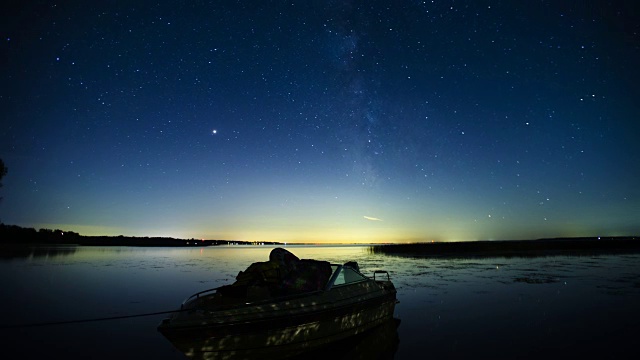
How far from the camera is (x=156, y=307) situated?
14852 millimetres

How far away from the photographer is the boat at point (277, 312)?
6.47m

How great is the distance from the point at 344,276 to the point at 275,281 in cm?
219

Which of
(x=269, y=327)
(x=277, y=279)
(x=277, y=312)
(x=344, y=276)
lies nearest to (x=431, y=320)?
(x=344, y=276)

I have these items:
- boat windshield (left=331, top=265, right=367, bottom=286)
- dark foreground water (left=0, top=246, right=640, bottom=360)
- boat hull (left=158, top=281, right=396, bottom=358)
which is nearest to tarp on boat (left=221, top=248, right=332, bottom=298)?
boat windshield (left=331, top=265, right=367, bottom=286)

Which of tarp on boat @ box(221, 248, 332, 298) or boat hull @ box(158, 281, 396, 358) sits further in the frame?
tarp on boat @ box(221, 248, 332, 298)

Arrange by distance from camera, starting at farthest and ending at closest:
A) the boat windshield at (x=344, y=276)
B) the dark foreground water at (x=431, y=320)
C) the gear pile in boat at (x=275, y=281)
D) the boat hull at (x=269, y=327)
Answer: the boat windshield at (x=344, y=276), the dark foreground water at (x=431, y=320), the gear pile in boat at (x=275, y=281), the boat hull at (x=269, y=327)

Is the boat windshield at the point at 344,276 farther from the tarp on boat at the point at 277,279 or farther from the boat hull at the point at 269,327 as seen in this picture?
the tarp on boat at the point at 277,279

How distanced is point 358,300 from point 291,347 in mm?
2596

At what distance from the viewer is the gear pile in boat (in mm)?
8094

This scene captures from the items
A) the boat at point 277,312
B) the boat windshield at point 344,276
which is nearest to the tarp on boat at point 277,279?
the boat at point 277,312

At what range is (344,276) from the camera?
31.1ft

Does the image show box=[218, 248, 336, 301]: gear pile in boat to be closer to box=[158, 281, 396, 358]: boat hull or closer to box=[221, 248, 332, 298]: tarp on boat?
box=[221, 248, 332, 298]: tarp on boat

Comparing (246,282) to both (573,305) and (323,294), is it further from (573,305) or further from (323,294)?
(573,305)

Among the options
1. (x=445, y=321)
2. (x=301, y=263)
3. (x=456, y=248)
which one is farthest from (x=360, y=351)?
(x=456, y=248)
